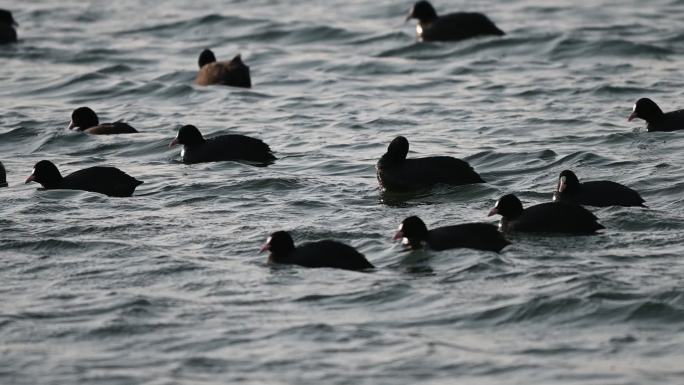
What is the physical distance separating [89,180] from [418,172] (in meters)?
3.47

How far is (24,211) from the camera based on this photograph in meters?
16.0

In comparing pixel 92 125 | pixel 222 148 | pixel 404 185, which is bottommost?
pixel 404 185

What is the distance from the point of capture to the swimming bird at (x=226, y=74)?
24031 millimetres

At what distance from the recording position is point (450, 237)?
13734mm

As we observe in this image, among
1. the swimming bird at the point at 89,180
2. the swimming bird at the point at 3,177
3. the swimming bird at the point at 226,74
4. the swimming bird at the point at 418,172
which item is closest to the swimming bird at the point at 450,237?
the swimming bird at the point at 418,172

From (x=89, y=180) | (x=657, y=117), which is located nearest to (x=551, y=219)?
(x=89, y=180)

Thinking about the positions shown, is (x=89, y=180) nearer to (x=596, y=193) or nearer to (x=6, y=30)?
(x=596, y=193)

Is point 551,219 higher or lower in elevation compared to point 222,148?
lower

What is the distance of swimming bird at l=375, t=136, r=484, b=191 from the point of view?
16.5 metres

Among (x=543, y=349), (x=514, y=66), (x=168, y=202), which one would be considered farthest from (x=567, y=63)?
(x=543, y=349)

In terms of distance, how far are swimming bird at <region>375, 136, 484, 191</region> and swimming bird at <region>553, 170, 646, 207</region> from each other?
1515mm

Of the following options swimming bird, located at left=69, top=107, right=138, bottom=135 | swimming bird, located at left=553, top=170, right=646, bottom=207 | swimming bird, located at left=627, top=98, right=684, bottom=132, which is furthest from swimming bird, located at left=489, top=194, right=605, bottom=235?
swimming bird, located at left=69, top=107, right=138, bottom=135

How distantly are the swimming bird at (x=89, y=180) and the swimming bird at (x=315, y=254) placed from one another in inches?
142

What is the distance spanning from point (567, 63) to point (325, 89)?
13.3 ft
